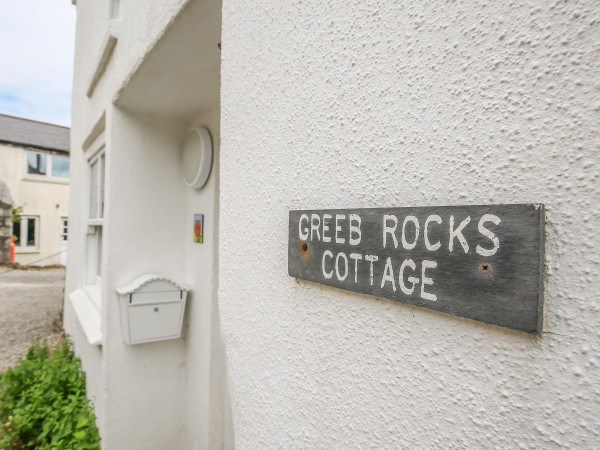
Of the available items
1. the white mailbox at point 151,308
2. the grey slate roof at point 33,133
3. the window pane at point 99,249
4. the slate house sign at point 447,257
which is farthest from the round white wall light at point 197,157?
the grey slate roof at point 33,133

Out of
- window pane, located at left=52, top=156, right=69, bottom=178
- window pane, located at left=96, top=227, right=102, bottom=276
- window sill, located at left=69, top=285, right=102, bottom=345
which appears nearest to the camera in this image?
window sill, located at left=69, top=285, right=102, bottom=345

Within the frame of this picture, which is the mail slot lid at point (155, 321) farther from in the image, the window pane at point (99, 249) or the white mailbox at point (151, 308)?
the window pane at point (99, 249)

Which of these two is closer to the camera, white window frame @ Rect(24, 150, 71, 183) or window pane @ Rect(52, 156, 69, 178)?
white window frame @ Rect(24, 150, 71, 183)

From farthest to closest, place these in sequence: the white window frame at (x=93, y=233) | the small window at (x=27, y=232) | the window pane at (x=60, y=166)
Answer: the window pane at (x=60, y=166) < the small window at (x=27, y=232) < the white window frame at (x=93, y=233)

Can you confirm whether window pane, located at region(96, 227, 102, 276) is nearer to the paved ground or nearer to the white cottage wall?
the white cottage wall

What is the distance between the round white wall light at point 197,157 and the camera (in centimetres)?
238

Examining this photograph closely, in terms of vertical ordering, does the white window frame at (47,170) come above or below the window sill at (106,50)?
above

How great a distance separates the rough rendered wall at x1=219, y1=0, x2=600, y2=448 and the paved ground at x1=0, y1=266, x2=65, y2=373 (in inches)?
205

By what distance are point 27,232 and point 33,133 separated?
5.41 meters

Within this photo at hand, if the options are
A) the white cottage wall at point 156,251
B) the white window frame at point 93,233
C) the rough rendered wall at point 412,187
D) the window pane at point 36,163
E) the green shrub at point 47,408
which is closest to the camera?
the rough rendered wall at point 412,187

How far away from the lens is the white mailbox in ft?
7.48

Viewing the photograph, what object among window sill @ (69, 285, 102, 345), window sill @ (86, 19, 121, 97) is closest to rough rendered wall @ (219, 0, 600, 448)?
window sill @ (86, 19, 121, 97)

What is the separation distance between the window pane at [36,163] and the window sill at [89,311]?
47.3ft

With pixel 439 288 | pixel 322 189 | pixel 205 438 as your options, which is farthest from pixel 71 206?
pixel 439 288
